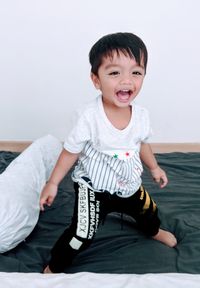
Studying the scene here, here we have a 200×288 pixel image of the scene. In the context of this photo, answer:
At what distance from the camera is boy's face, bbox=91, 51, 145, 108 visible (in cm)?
87

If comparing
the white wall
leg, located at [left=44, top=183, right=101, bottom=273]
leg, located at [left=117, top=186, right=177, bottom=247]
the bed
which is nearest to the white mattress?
the bed

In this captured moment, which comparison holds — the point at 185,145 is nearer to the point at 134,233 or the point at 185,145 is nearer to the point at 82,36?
the point at 82,36

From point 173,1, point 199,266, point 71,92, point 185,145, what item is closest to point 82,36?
point 71,92

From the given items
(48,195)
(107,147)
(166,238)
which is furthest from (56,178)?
(166,238)

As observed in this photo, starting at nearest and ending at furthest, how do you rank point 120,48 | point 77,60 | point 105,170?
point 120,48
point 105,170
point 77,60

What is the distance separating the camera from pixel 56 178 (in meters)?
0.94

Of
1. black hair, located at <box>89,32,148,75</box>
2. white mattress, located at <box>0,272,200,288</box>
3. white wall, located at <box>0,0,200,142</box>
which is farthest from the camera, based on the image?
white wall, located at <box>0,0,200,142</box>

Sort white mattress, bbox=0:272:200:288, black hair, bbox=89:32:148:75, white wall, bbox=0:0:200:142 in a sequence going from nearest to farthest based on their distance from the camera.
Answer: white mattress, bbox=0:272:200:288, black hair, bbox=89:32:148:75, white wall, bbox=0:0:200:142

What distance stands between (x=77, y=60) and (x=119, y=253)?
117 centimetres

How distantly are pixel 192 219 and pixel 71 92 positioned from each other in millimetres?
1051

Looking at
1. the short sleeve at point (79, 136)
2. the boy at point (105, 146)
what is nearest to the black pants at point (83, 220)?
the boy at point (105, 146)

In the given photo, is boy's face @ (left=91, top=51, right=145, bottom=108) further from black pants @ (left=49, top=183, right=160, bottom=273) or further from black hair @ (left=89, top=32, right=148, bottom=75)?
black pants @ (left=49, top=183, right=160, bottom=273)

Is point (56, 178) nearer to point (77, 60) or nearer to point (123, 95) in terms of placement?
point (123, 95)

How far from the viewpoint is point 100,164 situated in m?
0.98
